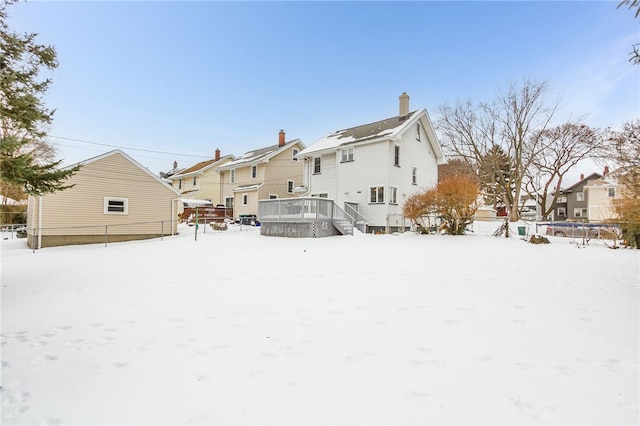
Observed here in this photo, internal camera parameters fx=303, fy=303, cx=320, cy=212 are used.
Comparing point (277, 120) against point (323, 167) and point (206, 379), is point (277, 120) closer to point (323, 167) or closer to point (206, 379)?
point (323, 167)

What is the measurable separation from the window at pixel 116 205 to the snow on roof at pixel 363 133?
41.5ft

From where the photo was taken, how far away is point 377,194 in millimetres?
20422

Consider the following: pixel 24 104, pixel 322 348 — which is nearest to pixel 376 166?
pixel 24 104

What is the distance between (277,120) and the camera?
36688 millimetres

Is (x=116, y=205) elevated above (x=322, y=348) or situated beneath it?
elevated above

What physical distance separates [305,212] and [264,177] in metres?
15.3

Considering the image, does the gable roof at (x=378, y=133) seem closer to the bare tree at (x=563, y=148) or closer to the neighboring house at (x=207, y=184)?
the bare tree at (x=563, y=148)

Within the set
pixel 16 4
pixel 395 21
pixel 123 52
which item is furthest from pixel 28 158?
pixel 395 21

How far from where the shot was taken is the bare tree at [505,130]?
2861 cm

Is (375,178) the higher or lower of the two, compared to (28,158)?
higher

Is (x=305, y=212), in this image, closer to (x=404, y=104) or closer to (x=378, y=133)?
(x=378, y=133)

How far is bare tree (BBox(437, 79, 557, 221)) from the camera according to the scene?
28609 mm

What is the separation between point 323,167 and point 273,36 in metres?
9.64

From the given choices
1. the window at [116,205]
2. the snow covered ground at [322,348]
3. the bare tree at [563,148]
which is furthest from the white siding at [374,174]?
the bare tree at [563,148]
